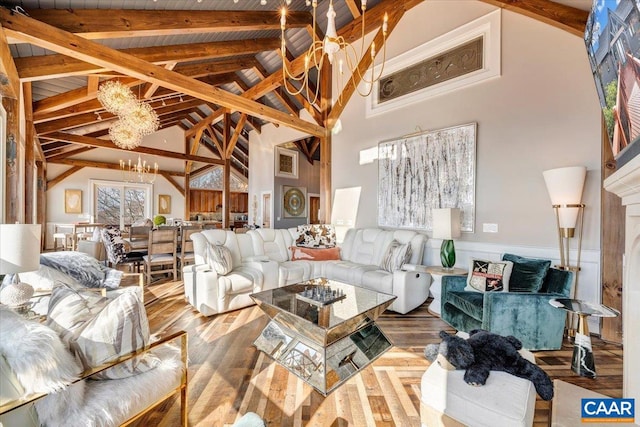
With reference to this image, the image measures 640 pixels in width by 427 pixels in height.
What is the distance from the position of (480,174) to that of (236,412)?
3699mm

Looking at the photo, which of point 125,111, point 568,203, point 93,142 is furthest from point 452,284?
point 93,142

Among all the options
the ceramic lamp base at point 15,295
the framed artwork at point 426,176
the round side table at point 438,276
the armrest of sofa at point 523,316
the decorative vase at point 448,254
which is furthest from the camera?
the framed artwork at point 426,176

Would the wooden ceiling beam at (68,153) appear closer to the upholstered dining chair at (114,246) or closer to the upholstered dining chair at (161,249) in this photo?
the upholstered dining chair at (114,246)

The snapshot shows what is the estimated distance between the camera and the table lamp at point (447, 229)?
3.29 m

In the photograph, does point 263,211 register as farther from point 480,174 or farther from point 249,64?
point 480,174

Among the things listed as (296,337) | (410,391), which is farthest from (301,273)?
(410,391)

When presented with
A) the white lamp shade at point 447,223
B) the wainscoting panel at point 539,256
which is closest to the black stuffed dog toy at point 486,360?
the white lamp shade at point 447,223

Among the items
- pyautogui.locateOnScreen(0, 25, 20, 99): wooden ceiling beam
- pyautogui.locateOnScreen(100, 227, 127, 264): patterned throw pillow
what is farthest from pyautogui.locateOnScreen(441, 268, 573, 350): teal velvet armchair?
pyautogui.locateOnScreen(100, 227, 127, 264): patterned throw pillow

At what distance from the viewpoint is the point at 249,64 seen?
6.14 m

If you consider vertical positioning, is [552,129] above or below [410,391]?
above

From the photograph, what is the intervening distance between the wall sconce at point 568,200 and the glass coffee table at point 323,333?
6.59ft

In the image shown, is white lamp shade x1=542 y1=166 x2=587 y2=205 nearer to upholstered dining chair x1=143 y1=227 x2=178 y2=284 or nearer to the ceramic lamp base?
the ceramic lamp base
